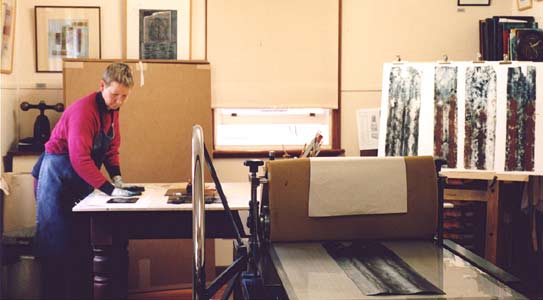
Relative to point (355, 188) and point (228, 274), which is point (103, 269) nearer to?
point (228, 274)

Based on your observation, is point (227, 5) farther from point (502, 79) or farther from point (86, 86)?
point (502, 79)

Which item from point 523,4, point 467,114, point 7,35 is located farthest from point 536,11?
point 7,35

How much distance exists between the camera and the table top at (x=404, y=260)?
6.49 ft

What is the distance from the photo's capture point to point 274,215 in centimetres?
250

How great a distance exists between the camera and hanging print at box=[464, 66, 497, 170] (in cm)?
434

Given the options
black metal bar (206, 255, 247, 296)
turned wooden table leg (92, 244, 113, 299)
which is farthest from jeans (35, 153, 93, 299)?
black metal bar (206, 255, 247, 296)

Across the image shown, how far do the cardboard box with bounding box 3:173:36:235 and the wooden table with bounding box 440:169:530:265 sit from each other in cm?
268

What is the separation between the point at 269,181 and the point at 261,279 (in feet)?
1.42

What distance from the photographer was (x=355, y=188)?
2.52 m

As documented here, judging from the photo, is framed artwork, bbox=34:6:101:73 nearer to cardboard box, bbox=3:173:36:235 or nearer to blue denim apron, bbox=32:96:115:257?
cardboard box, bbox=3:173:36:235

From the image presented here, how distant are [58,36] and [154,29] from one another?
66 centimetres

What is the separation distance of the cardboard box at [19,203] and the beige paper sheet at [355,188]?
2.55 m

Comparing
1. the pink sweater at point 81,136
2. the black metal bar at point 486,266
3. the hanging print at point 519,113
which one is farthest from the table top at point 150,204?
the hanging print at point 519,113

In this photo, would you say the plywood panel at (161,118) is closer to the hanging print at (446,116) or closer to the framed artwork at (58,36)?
the framed artwork at (58,36)
